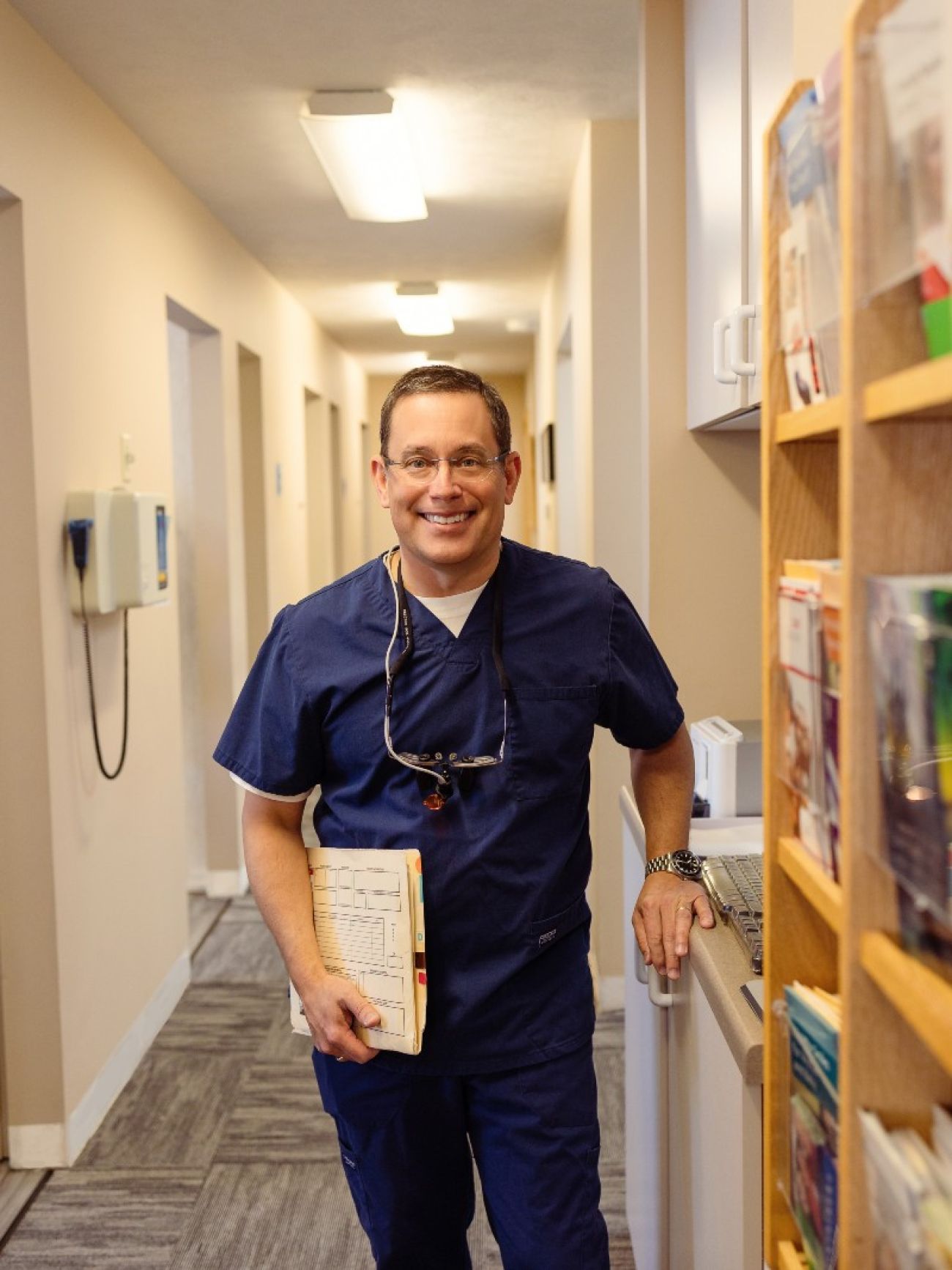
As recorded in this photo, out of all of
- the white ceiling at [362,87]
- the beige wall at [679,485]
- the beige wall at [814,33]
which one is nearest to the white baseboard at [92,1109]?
the beige wall at [679,485]

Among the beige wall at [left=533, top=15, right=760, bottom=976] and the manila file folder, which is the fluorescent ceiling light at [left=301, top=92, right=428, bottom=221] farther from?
the manila file folder

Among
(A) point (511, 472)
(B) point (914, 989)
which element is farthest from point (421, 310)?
(B) point (914, 989)

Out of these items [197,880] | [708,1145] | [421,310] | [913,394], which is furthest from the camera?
[421,310]

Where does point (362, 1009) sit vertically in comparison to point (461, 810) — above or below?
below

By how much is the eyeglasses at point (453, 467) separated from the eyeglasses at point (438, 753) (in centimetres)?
16

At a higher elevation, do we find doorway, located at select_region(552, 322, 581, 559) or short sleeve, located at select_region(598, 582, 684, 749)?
doorway, located at select_region(552, 322, 581, 559)

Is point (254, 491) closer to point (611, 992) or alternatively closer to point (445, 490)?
point (611, 992)

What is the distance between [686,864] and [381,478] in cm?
69

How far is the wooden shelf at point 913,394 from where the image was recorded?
679 millimetres

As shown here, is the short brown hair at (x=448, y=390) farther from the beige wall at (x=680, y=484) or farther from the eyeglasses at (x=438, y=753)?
the beige wall at (x=680, y=484)

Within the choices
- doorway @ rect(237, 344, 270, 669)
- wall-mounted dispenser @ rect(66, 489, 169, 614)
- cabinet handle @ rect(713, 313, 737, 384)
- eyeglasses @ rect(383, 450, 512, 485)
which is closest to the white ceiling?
doorway @ rect(237, 344, 270, 669)

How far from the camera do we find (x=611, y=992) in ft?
12.3

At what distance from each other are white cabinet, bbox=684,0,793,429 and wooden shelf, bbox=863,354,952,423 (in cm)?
92

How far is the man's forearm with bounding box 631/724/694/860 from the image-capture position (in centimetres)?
182
